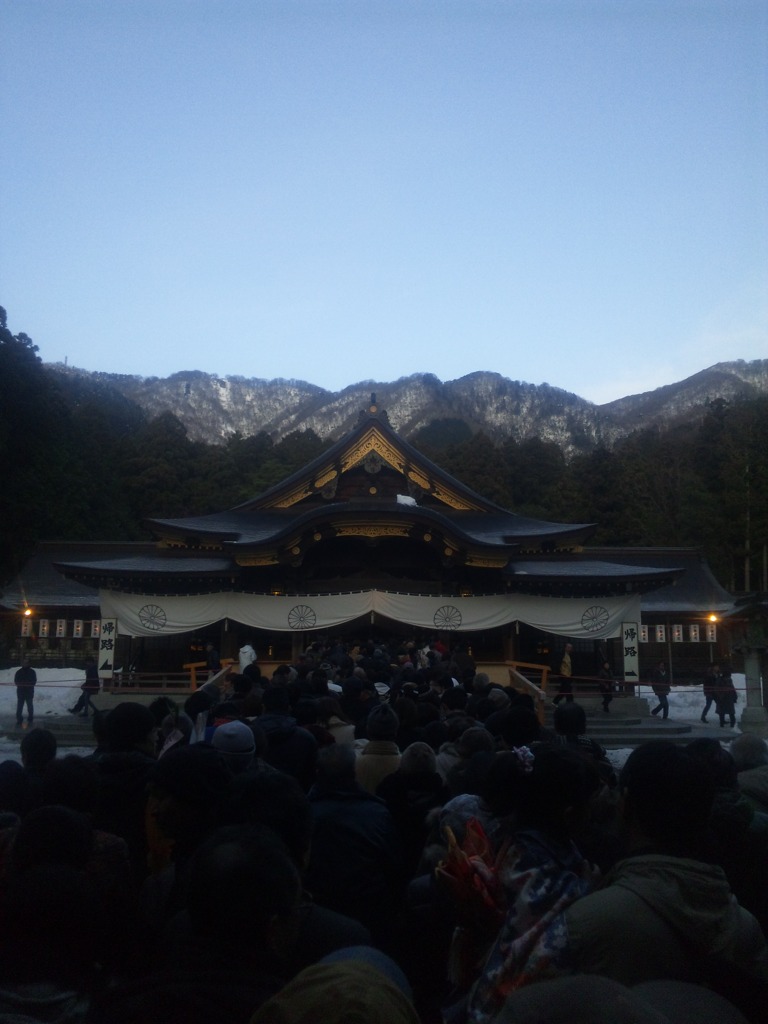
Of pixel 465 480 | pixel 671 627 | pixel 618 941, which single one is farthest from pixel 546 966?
pixel 465 480

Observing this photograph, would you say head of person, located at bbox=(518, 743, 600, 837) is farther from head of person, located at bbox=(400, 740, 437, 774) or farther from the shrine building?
the shrine building

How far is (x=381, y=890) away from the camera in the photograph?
332 cm

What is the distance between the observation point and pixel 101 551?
94.6 ft

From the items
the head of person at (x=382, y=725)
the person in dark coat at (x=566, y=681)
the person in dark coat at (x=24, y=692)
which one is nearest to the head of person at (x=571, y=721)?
the head of person at (x=382, y=725)

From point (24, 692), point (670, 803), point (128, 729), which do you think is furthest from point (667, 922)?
point (24, 692)

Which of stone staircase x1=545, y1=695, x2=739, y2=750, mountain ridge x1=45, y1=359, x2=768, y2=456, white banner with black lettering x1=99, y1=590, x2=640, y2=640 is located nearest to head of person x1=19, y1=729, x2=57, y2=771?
stone staircase x1=545, y1=695, x2=739, y2=750

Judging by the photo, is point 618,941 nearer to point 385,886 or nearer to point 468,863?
point 468,863

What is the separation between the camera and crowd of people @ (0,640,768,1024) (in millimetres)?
1756

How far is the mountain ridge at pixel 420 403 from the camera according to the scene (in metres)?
131

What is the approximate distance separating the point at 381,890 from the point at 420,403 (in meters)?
148

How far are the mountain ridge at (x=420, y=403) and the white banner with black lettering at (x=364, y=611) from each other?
102 m

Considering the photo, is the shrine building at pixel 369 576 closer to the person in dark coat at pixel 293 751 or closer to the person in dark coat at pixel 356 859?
the person in dark coat at pixel 293 751

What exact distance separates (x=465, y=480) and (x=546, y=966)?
162 feet

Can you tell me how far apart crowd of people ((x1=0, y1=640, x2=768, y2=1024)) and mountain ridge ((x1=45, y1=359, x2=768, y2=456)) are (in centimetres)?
11814
